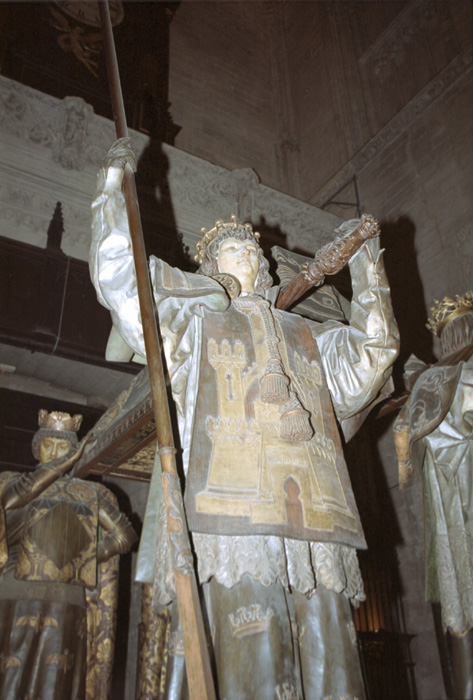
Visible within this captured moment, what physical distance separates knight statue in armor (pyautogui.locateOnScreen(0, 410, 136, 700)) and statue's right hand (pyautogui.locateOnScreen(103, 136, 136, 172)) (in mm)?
2578

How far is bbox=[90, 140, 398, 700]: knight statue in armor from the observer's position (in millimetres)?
2096

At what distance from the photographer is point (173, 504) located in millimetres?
2039

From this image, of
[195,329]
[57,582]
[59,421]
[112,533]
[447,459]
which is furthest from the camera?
[59,421]

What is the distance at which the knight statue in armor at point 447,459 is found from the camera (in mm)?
3602

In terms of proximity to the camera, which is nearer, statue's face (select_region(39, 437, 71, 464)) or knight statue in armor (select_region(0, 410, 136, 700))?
knight statue in armor (select_region(0, 410, 136, 700))

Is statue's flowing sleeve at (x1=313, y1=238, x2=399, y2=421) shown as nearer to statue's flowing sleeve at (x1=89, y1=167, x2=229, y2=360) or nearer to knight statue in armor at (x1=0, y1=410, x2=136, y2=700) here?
statue's flowing sleeve at (x1=89, y1=167, x2=229, y2=360)

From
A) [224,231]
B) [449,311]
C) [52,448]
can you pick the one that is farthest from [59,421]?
[449,311]

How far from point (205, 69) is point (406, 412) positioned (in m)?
11.2

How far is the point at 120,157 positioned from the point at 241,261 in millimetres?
749

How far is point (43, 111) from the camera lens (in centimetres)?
885

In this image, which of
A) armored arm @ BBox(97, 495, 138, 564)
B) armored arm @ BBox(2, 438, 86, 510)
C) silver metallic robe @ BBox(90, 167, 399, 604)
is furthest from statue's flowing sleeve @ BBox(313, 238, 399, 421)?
armored arm @ BBox(97, 495, 138, 564)

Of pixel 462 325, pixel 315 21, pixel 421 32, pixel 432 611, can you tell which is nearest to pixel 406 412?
pixel 462 325

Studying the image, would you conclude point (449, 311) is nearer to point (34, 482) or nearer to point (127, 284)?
point (127, 284)

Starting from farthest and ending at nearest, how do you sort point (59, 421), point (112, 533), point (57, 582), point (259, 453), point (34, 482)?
point (59, 421)
point (112, 533)
point (34, 482)
point (57, 582)
point (259, 453)
